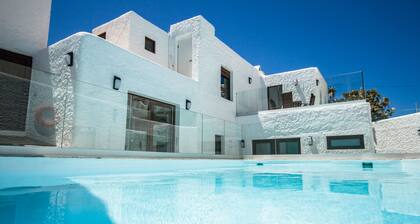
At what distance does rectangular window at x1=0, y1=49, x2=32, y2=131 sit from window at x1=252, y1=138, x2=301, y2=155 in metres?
9.50

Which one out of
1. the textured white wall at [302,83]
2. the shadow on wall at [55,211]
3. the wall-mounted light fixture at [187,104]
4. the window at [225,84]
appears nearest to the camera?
the shadow on wall at [55,211]

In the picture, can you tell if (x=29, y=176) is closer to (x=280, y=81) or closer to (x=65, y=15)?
(x=65, y=15)

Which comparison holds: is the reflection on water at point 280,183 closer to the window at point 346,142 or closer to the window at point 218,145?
the window at point 218,145

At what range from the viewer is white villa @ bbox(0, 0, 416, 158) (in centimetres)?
458

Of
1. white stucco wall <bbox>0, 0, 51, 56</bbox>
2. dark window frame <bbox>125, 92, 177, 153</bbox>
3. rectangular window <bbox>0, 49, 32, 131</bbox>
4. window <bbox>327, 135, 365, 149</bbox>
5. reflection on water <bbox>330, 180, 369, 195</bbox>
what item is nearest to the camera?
reflection on water <bbox>330, 180, 369, 195</bbox>

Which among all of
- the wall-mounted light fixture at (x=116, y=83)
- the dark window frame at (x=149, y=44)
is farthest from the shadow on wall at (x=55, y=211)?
the dark window frame at (x=149, y=44)

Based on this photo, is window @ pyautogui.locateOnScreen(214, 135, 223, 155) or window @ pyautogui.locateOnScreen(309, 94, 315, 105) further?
window @ pyautogui.locateOnScreen(309, 94, 315, 105)

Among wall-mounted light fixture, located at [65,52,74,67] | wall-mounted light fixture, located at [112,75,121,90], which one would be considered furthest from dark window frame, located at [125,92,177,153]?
wall-mounted light fixture, located at [65,52,74,67]

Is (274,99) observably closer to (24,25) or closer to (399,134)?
(399,134)

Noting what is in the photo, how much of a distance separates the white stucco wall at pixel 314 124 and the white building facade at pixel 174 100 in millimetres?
38

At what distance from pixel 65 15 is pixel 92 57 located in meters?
3.60

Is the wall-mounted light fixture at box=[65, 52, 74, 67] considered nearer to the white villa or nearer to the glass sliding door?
the white villa

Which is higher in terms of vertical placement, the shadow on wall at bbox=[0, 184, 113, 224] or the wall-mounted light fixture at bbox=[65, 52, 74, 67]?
the wall-mounted light fixture at bbox=[65, 52, 74, 67]

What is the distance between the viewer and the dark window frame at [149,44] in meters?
10.7
